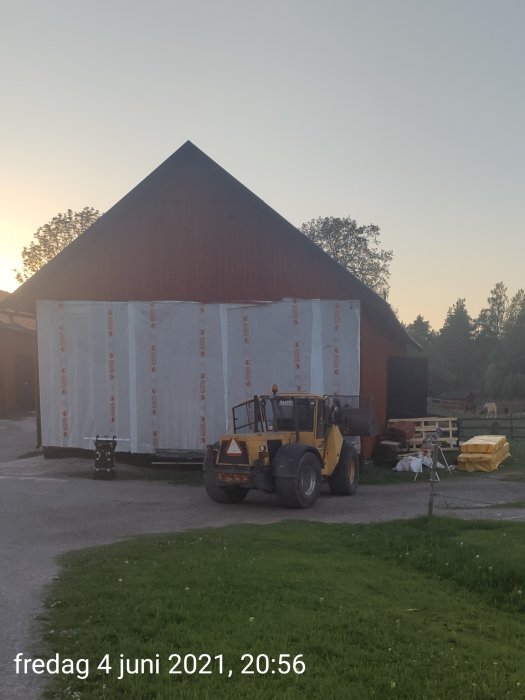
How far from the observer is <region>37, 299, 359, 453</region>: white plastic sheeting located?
16.9 meters

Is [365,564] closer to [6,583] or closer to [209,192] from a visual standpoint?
[6,583]

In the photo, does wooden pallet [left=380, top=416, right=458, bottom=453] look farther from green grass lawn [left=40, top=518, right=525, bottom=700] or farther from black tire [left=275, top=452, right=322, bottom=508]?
green grass lawn [left=40, top=518, right=525, bottom=700]

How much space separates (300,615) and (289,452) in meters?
6.48

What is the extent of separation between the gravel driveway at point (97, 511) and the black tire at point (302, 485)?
9.8 inches

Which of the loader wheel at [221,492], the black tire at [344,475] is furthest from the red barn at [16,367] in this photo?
the black tire at [344,475]

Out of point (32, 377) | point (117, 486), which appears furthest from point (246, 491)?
point (32, 377)

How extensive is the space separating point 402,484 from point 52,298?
11.4m

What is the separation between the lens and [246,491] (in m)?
12.8

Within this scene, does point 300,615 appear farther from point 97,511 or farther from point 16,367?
point 16,367

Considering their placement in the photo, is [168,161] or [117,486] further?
[168,161]

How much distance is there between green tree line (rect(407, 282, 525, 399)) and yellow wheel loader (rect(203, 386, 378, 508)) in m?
73.8

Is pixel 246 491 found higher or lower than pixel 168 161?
lower

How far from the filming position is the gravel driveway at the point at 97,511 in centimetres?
605

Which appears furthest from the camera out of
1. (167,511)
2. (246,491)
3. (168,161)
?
(168,161)
